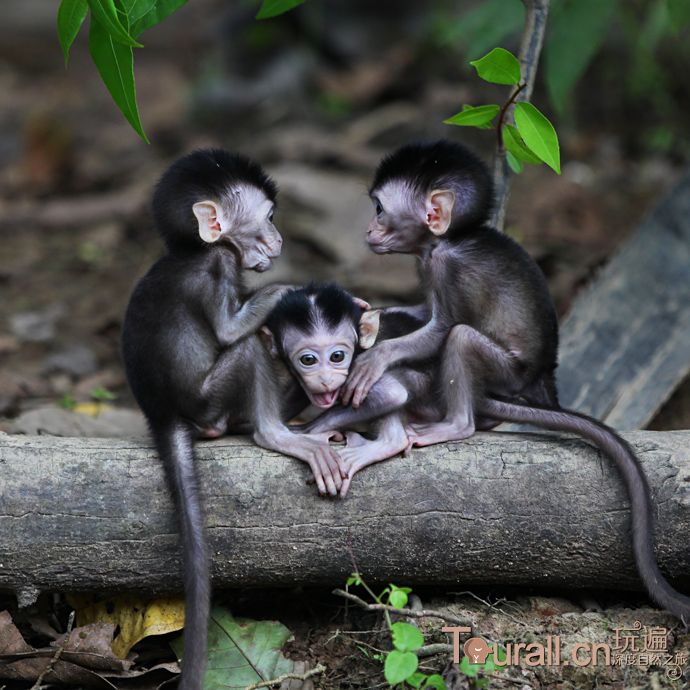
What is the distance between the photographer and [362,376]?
400 cm

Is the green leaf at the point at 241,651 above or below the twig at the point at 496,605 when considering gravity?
below

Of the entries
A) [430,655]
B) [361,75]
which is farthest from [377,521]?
[361,75]

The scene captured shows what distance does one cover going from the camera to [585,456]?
147 inches

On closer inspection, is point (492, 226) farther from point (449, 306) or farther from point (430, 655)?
point (430, 655)

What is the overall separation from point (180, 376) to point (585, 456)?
1.57 metres

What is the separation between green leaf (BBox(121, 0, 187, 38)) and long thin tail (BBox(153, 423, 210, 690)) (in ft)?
4.84

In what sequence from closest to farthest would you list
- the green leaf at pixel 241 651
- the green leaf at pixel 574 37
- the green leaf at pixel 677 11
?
1. the green leaf at pixel 241 651
2. the green leaf at pixel 677 11
3. the green leaf at pixel 574 37

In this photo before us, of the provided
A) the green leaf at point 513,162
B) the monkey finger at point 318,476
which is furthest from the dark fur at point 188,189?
the green leaf at point 513,162

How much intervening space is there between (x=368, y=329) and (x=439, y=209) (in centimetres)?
58

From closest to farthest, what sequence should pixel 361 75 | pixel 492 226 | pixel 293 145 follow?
pixel 492 226 → pixel 293 145 → pixel 361 75

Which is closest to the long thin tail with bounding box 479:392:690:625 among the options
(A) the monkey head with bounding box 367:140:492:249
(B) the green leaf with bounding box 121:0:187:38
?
(A) the monkey head with bounding box 367:140:492:249

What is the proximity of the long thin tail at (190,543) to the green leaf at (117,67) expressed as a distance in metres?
1.11

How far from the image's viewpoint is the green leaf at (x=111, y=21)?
3.12 m

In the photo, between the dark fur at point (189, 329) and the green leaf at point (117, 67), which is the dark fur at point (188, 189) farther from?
the green leaf at point (117, 67)
